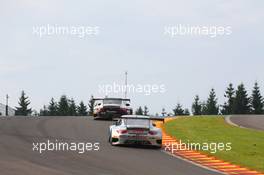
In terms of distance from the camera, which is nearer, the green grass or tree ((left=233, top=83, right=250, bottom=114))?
the green grass

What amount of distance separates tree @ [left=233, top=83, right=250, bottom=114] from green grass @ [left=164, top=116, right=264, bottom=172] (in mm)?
78019

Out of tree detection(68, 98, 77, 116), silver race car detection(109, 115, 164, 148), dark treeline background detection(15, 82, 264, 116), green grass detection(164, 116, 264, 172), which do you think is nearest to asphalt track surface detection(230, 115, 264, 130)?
green grass detection(164, 116, 264, 172)

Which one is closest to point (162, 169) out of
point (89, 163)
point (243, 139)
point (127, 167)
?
point (127, 167)

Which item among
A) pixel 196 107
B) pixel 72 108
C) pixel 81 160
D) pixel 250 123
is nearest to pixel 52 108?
pixel 72 108

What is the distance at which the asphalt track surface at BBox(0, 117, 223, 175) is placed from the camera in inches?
491

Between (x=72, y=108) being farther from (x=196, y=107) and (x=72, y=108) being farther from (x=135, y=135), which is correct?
(x=135, y=135)

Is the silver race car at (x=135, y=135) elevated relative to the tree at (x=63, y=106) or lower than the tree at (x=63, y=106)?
lower

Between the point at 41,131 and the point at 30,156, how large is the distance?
8.72 metres

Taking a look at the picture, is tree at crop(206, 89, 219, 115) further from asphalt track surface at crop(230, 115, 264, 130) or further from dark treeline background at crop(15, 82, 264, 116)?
asphalt track surface at crop(230, 115, 264, 130)

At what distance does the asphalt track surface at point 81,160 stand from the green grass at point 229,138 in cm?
199

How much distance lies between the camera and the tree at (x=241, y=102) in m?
110

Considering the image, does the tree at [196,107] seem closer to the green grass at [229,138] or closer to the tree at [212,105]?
the tree at [212,105]

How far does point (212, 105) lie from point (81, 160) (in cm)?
11735

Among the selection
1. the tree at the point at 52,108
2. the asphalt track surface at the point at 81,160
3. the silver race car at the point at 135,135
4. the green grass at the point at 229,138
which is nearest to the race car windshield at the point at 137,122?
the silver race car at the point at 135,135
